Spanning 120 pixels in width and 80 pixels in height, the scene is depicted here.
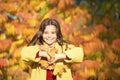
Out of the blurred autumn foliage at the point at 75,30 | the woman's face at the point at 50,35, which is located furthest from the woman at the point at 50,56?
the blurred autumn foliage at the point at 75,30

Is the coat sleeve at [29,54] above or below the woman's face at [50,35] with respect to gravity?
below

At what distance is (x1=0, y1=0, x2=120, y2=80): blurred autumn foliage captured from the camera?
20.9 feet

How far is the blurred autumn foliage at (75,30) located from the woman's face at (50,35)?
1.96 metres

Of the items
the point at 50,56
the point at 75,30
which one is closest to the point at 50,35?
the point at 50,56

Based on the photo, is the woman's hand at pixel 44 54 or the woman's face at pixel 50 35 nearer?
the woman's hand at pixel 44 54

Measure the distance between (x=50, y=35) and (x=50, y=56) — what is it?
0.66 feet

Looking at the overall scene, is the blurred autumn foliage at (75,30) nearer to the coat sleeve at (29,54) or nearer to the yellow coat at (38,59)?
the yellow coat at (38,59)

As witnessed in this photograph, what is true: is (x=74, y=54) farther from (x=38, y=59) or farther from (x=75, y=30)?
(x=75, y=30)

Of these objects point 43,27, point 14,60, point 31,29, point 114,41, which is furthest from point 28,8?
point 43,27

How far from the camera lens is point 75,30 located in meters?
7.11

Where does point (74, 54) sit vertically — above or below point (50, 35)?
below

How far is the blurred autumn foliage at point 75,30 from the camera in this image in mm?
6379

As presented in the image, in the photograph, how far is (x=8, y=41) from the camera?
660 cm

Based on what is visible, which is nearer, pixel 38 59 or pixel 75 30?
pixel 38 59
